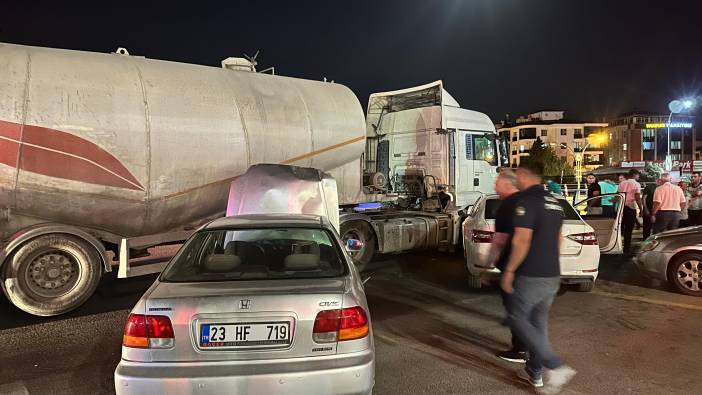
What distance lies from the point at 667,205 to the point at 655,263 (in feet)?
7.79

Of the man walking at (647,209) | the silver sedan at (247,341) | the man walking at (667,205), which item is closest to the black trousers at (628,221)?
the man walking at (647,209)

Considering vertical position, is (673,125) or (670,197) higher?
(673,125)

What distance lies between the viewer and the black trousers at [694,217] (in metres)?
10.4

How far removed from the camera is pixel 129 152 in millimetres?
6488

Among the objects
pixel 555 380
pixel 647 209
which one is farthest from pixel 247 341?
pixel 647 209

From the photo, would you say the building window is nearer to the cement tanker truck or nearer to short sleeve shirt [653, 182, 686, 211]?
short sleeve shirt [653, 182, 686, 211]

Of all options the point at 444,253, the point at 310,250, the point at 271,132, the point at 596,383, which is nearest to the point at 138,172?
the point at 271,132

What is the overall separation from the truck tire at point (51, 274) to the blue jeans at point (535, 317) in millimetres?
5148

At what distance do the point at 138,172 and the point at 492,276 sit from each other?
471 centimetres

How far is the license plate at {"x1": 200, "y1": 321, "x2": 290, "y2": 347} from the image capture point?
289cm

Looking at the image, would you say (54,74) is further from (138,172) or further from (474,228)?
(474,228)

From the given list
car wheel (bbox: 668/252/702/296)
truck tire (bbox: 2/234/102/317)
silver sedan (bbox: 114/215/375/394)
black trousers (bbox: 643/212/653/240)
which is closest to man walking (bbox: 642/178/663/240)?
black trousers (bbox: 643/212/653/240)

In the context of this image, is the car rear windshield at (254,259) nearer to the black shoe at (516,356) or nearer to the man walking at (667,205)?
the black shoe at (516,356)

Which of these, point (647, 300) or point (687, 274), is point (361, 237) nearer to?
point (647, 300)
